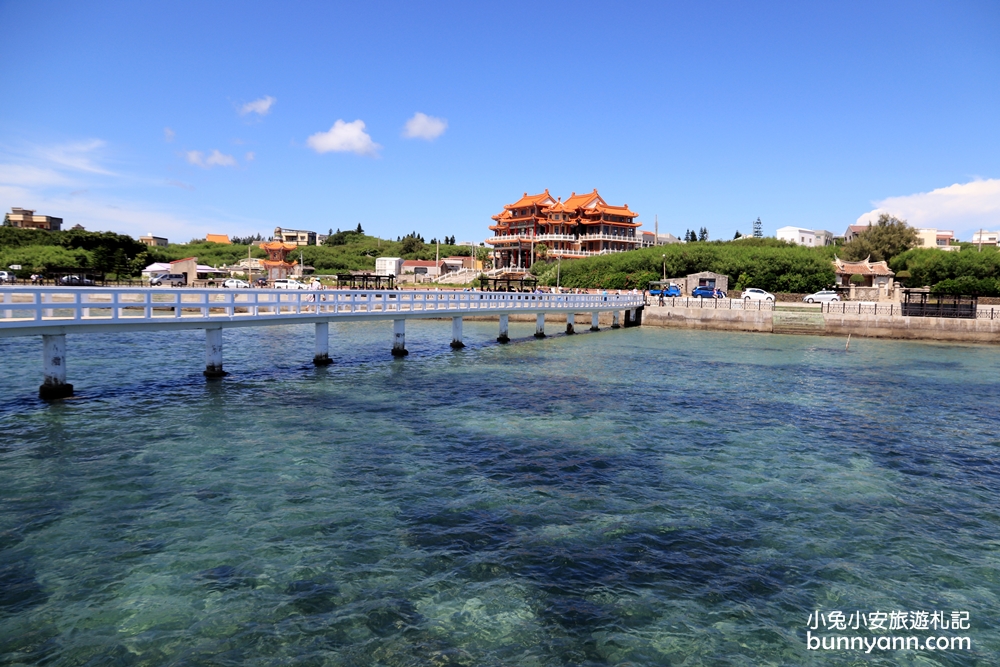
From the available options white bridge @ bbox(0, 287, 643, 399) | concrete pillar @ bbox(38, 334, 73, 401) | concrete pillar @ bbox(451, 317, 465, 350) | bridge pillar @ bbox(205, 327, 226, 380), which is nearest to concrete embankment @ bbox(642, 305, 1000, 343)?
white bridge @ bbox(0, 287, 643, 399)

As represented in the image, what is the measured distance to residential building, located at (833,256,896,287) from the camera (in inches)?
3031

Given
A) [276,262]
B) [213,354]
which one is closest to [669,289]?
[276,262]

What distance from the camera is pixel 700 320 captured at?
170 feet

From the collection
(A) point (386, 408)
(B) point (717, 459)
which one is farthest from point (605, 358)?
(B) point (717, 459)

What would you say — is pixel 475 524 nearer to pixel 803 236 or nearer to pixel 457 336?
pixel 457 336

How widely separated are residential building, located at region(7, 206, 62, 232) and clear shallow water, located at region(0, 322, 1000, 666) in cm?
18197

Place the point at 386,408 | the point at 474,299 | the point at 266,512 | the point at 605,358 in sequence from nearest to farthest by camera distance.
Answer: the point at 266,512
the point at 386,408
the point at 605,358
the point at 474,299

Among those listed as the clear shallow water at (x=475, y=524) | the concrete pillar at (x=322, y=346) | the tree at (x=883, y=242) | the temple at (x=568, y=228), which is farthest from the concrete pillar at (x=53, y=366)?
the tree at (x=883, y=242)

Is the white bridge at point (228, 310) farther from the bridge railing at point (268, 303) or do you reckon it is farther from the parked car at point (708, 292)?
the parked car at point (708, 292)

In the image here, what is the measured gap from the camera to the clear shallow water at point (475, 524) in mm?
6801

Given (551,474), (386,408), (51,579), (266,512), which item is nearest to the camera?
(51,579)

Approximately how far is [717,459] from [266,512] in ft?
30.0

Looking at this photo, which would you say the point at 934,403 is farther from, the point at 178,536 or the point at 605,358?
the point at 178,536

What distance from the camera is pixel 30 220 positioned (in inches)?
6580
